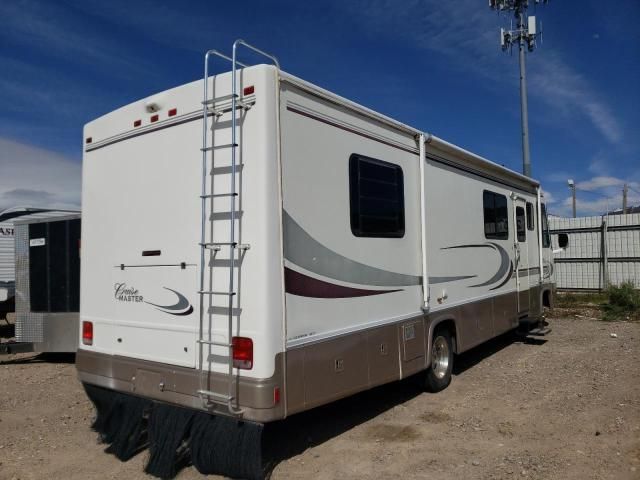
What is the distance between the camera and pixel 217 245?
3.71 m

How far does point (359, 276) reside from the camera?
14.8 feet

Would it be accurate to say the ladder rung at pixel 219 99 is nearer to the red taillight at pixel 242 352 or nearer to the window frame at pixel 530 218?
the red taillight at pixel 242 352

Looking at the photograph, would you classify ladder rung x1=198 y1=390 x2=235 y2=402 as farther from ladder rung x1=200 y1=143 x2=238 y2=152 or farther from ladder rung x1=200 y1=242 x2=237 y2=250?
ladder rung x1=200 y1=143 x2=238 y2=152

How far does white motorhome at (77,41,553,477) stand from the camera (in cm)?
362

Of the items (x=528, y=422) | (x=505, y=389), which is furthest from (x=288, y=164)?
(x=505, y=389)

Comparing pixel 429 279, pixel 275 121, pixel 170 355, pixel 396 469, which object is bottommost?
pixel 396 469

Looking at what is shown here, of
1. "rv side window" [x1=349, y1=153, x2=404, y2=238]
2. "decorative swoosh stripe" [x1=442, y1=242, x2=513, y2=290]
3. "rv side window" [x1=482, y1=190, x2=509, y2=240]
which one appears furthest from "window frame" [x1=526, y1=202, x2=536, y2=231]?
"rv side window" [x1=349, y1=153, x2=404, y2=238]

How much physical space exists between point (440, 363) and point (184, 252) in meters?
3.42

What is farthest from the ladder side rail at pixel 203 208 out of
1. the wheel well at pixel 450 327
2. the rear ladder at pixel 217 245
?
the wheel well at pixel 450 327

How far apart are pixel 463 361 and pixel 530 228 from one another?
107 inches

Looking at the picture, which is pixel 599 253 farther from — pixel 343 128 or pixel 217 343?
pixel 217 343

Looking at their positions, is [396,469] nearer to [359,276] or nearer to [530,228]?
[359,276]

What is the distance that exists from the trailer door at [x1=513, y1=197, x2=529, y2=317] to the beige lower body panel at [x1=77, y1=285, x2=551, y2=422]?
3.15 metres

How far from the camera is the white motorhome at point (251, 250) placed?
362cm
